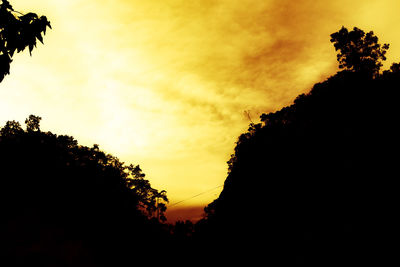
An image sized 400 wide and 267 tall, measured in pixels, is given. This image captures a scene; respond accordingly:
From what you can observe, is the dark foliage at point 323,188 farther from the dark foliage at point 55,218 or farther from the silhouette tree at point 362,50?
the silhouette tree at point 362,50

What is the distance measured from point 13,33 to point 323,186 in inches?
407

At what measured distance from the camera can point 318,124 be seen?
12.5 metres

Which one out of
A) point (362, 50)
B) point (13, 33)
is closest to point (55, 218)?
point (13, 33)

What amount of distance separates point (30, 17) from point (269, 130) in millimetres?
14299

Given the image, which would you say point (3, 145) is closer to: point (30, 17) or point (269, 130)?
point (30, 17)

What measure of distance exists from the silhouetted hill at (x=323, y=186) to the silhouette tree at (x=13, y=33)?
9.66 m

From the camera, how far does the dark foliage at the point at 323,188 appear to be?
8266 millimetres

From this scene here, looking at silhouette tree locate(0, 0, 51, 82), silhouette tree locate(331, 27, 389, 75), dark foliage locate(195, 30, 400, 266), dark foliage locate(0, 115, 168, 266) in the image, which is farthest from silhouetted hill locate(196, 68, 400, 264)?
silhouette tree locate(331, 27, 389, 75)

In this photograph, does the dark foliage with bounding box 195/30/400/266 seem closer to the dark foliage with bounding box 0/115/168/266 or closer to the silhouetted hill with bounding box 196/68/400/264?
the silhouetted hill with bounding box 196/68/400/264

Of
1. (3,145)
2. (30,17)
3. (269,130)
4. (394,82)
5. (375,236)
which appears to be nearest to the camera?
(30,17)

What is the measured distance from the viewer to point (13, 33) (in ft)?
10.9

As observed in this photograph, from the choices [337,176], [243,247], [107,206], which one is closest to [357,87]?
[337,176]

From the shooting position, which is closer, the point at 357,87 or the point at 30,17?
the point at 30,17

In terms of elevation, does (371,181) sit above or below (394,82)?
below
